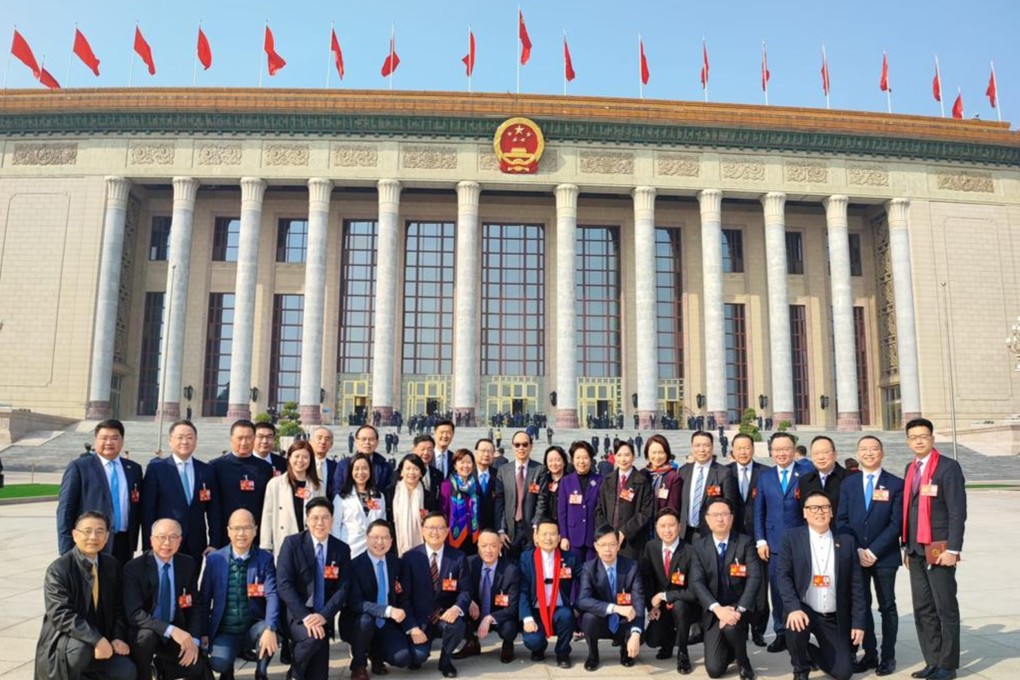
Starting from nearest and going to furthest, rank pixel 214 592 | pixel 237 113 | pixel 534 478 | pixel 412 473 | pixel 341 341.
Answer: pixel 214 592 → pixel 412 473 → pixel 534 478 → pixel 237 113 → pixel 341 341

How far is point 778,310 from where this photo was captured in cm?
3325

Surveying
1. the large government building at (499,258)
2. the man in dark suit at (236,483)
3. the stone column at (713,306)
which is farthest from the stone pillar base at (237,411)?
the man in dark suit at (236,483)

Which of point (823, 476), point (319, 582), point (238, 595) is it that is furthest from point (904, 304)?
point (238, 595)

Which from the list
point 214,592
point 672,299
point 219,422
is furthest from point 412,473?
point 672,299

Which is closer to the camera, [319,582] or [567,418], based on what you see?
[319,582]

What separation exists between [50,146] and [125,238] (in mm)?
4842

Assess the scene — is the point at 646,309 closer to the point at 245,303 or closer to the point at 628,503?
the point at 245,303

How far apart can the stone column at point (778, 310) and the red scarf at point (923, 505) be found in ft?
92.2

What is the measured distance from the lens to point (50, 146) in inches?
1300

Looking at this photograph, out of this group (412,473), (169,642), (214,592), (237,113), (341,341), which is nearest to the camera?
(169,642)

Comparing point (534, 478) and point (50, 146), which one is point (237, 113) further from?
point (534, 478)

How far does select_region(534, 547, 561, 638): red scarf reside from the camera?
5.99 meters

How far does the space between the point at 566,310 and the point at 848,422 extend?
13.4m

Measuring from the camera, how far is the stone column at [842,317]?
3338 cm
